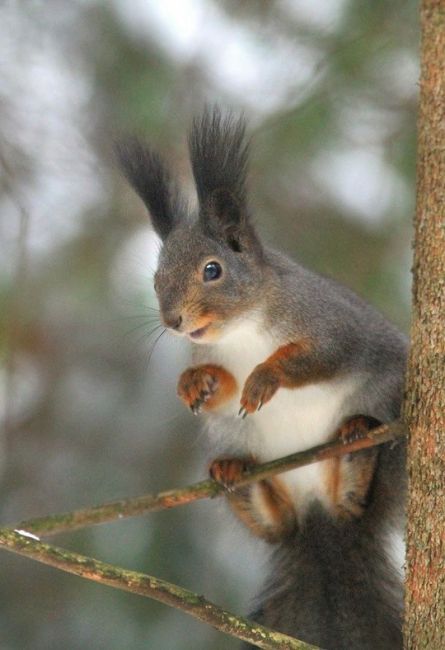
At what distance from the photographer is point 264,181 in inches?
115

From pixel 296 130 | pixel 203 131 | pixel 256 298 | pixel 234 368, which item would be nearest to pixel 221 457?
pixel 234 368

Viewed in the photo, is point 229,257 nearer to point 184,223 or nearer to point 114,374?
point 184,223

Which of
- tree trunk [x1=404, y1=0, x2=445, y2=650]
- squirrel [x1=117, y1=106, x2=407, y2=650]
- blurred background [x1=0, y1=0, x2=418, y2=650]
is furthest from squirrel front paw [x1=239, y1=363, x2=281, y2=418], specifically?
blurred background [x1=0, y1=0, x2=418, y2=650]

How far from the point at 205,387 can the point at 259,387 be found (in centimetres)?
15

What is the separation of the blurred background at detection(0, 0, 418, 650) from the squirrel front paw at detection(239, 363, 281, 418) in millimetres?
737

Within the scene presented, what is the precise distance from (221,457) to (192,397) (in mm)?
197

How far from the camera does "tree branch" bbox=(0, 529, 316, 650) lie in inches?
53.9

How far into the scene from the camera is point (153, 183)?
80.8 inches

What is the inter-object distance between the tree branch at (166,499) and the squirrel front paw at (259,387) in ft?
0.48

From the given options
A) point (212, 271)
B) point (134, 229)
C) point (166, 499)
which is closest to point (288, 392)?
point (212, 271)

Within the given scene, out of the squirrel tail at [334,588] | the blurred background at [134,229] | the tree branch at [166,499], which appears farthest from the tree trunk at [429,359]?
the blurred background at [134,229]

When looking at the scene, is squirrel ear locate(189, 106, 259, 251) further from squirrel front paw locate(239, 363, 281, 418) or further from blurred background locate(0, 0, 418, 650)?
blurred background locate(0, 0, 418, 650)

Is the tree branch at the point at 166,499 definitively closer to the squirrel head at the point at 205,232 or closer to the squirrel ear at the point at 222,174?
the squirrel head at the point at 205,232

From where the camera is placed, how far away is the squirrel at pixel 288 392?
1988mm
